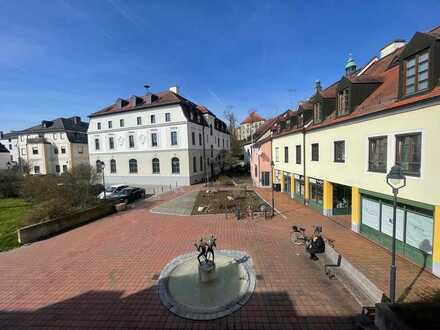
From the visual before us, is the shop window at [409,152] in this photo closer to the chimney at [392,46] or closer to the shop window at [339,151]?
the shop window at [339,151]

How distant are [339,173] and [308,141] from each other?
4.17m

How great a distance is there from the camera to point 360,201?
1064 cm

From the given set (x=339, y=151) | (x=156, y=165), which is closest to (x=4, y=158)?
(x=156, y=165)

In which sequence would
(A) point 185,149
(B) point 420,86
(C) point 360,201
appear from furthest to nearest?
1. (A) point 185,149
2. (C) point 360,201
3. (B) point 420,86

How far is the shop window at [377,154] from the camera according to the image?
8.86 meters

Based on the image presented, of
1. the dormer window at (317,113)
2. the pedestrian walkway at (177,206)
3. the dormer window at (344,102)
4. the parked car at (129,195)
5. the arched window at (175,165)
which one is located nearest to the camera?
the dormer window at (344,102)

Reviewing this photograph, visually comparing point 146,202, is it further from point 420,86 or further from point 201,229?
point 420,86

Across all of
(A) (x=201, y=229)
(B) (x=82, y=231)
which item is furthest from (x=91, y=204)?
(A) (x=201, y=229)

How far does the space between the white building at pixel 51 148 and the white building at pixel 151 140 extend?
15.4 metres

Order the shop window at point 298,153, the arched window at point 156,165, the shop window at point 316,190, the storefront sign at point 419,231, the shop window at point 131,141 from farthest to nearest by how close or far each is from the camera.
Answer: the shop window at point 131,141 → the arched window at point 156,165 → the shop window at point 298,153 → the shop window at point 316,190 → the storefront sign at point 419,231

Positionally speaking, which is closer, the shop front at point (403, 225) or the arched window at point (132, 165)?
the shop front at point (403, 225)

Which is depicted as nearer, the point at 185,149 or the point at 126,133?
the point at 185,149

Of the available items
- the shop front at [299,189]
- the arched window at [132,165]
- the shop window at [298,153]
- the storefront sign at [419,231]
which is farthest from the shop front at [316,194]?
the arched window at [132,165]

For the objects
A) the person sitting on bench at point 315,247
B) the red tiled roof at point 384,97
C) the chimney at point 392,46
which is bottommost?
the person sitting on bench at point 315,247
